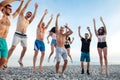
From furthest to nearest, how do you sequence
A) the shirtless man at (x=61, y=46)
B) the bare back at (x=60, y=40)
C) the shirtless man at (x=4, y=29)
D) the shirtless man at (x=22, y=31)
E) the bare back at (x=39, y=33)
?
1. the bare back at (x=39, y=33)
2. the bare back at (x=60, y=40)
3. the shirtless man at (x=61, y=46)
4. the shirtless man at (x=22, y=31)
5. the shirtless man at (x=4, y=29)

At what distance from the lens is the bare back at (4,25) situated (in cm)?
1103

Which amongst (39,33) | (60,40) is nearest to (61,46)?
(60,40)

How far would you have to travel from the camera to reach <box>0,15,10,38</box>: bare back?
434 inches

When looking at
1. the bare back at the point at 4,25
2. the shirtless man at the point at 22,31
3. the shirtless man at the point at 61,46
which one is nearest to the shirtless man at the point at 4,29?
the bare back at the point at 4,25

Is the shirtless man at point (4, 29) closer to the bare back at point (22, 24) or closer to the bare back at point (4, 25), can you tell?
the bare back at point (4, 25)

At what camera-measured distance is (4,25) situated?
1123 cm

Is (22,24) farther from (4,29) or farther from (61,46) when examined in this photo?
(4,29)

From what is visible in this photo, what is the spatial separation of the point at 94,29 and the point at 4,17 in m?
9.02

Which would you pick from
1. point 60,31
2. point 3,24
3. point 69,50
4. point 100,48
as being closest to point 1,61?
point 3,24

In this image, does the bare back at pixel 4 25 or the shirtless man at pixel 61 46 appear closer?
the bare back at pixel 4 25

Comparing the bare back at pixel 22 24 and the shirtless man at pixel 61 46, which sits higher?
the bare back at pixel 22 24

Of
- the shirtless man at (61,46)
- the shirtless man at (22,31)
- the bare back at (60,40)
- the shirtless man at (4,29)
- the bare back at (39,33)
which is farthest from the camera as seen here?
the bare back at (39,33)

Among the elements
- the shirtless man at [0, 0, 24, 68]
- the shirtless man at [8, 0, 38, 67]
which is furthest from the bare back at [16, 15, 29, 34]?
the shirtless man at [0, 0, 24, 68]

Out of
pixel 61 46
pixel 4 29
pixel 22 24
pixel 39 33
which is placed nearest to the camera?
pixel 4 29
